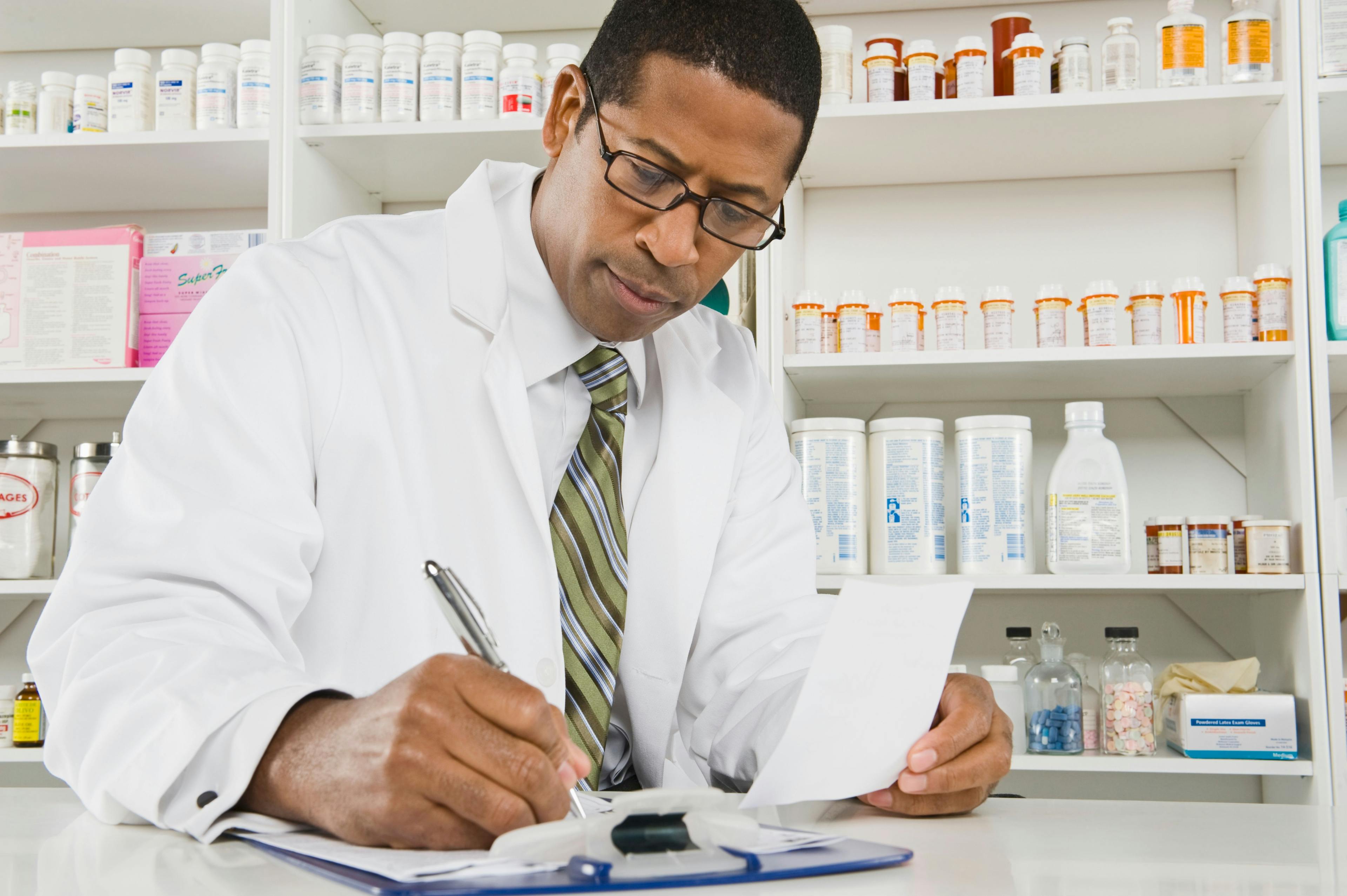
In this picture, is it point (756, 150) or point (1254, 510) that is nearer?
point (756, 150)

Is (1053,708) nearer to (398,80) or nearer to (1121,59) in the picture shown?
(1121,59)

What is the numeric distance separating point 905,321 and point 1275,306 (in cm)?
53

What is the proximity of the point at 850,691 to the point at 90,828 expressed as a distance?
17.9 inches

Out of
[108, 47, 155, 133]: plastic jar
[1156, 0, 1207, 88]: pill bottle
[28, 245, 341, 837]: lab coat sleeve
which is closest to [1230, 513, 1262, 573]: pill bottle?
[1156, 0, 1207, 88]: pill bottle

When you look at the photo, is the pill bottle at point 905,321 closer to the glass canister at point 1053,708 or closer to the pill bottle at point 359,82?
the glass canister at point 1053,708

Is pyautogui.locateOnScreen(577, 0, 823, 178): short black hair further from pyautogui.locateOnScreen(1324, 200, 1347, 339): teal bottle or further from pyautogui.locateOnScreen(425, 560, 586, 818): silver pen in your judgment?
pyautogui.locateOnScreen(1324, 200, 1347, 339): teal bottle

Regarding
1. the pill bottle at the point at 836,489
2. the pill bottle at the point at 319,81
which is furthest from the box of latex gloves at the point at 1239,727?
the pill bottle at the point at 319,81

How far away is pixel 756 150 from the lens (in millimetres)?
915

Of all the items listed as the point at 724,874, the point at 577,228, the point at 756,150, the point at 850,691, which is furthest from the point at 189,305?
the point at 724,874

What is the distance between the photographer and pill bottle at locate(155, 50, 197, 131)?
178cm

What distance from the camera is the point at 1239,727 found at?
5.01ft

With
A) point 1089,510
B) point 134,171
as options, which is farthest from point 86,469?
point 1089,510

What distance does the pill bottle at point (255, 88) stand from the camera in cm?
176

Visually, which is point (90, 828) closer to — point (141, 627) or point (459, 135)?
point (141, 627)
